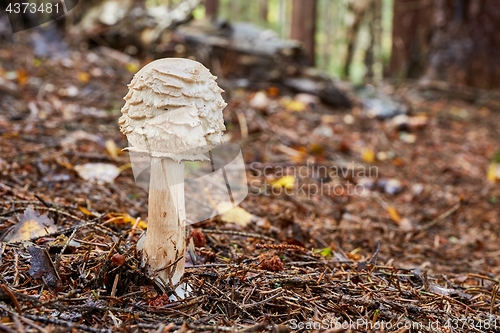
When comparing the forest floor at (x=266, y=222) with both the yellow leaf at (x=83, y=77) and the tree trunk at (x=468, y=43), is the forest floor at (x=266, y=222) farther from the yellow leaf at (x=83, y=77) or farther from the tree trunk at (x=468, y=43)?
the tree trunk at (x=468, y=43)

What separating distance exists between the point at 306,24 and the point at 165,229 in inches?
359

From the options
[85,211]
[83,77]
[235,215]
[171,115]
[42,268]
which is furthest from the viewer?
[83,77]

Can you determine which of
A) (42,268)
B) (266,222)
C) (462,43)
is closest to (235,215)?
(266,222)

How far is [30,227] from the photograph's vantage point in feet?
6.77

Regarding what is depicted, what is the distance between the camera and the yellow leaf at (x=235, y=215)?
9.21 feet

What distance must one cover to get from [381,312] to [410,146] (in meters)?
4.37

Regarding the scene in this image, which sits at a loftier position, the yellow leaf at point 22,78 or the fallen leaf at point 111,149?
the yellow leaf at point 22,78

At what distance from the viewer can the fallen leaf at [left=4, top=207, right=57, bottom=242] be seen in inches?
79.1

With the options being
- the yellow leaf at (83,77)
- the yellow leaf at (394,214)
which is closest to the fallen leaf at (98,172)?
the yellow leaf at (394,214)

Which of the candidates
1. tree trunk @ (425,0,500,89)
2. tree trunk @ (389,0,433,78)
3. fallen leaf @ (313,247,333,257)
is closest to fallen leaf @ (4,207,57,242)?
fallen leaf @ (313,247,333,257)

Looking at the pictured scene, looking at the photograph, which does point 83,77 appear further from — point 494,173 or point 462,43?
point 462,43

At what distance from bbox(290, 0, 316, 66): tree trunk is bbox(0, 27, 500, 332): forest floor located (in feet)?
12.6

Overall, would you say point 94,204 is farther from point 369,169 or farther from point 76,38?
point 76,38

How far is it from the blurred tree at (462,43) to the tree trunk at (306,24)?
8.16 ft
